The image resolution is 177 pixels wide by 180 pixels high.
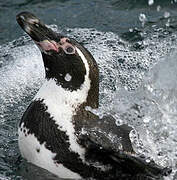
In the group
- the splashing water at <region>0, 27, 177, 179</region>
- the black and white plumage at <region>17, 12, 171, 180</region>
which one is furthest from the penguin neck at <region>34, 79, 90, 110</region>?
the splashing water at <region>0, 27, 177, 179</region>

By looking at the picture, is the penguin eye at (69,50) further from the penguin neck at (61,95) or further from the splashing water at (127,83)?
the splashing water at (127,83)

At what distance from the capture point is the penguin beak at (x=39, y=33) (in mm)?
4238

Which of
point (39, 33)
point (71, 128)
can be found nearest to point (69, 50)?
point (39, 33)

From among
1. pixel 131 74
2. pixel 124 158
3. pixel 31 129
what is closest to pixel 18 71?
pixel 131 74

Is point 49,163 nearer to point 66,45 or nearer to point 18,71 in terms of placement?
point 66,45

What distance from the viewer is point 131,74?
5.94 m

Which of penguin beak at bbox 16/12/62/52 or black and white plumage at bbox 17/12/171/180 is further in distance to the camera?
penguin beak at bbox 16/12/62/52

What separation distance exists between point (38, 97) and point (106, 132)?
0.52 m

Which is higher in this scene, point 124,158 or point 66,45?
point 66,45

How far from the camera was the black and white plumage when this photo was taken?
13.0 feet

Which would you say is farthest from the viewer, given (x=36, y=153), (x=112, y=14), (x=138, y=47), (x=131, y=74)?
(x=112, y=14)

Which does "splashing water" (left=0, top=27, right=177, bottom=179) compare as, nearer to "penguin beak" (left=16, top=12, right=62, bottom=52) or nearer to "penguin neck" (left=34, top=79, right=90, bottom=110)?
"penguin neck" (left=34, top=79, right=90, bottom=110)

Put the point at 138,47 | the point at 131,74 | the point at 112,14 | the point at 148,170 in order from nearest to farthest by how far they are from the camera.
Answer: the point at 148,170 → the point at 131,74 → the point at 138,47 → the point at 112,14

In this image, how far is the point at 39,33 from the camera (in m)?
4.24
